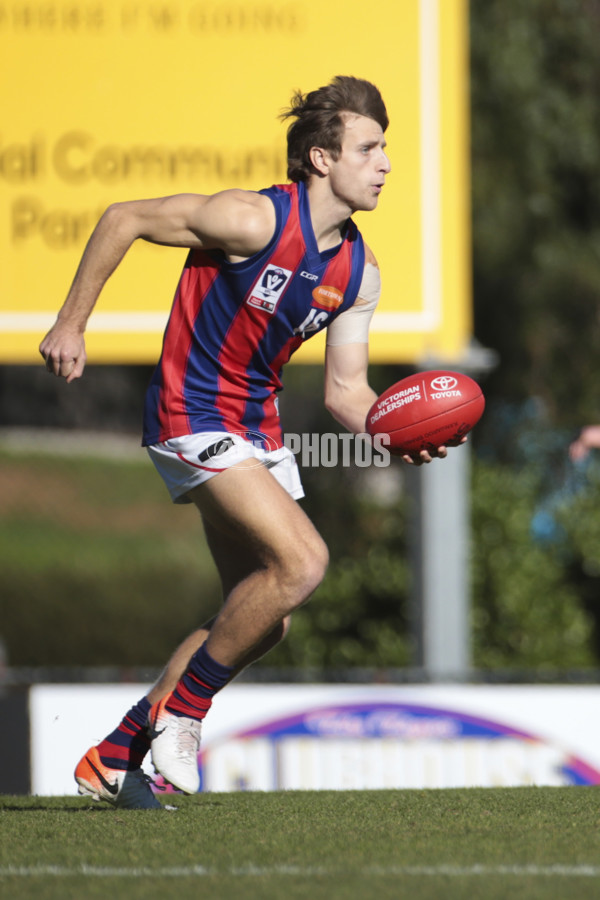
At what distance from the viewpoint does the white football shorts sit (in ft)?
13.5

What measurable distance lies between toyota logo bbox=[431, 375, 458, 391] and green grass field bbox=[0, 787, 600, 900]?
53.6 inches

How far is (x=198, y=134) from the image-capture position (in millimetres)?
9445

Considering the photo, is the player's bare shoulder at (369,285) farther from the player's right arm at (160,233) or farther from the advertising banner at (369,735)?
the advertising banner at (369,735)

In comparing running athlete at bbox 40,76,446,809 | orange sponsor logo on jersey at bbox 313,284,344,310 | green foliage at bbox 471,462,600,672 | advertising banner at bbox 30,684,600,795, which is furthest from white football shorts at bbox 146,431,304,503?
green foliage at bbox 471,462,600,672

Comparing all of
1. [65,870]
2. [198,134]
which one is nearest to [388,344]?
[198,134]

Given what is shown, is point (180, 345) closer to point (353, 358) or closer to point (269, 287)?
point (269, 287)

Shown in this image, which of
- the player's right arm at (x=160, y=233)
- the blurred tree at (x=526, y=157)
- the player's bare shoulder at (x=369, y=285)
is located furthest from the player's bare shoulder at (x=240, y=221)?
the blurred tree at (x=526, y=157)

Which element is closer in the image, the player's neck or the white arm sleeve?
the player's neck

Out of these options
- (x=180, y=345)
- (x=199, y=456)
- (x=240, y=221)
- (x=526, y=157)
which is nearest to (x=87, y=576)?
(x=526, y=157)

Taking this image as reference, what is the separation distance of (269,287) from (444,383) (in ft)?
2.27

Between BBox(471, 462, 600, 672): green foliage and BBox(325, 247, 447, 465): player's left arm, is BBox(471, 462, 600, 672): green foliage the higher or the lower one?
the lower one

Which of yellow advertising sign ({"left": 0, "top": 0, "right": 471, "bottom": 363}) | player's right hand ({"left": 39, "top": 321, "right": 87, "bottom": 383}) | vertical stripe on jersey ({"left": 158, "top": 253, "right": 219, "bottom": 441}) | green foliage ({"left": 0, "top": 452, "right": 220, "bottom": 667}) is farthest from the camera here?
green foliage ({"left": 0, "top": 452, "right": 220, "bottom": 667})

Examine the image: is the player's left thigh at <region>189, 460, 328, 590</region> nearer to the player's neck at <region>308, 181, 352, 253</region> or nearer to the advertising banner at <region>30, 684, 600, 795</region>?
the player's neck at <region>308, 181, 352, 253</region>

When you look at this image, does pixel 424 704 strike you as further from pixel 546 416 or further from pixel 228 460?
pixel 546 416
